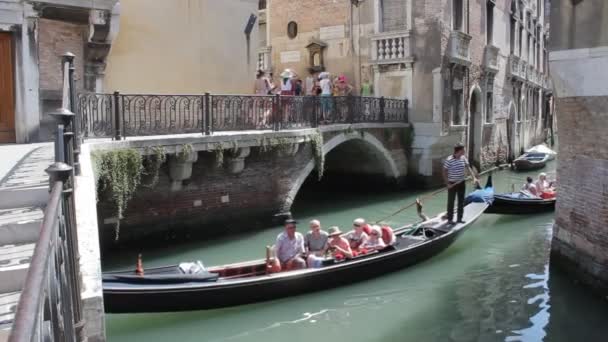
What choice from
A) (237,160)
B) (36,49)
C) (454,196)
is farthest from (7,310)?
(454,196)

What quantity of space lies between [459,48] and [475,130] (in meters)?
3.67

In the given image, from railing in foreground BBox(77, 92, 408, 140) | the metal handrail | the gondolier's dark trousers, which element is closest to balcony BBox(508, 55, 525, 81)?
railing in foreground BBox(77, 92, 408, 140)

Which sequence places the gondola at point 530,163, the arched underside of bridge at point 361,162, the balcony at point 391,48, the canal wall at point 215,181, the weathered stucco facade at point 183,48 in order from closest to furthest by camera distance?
the canal wall at point 215,181 → the weathered stucco facade at point 183,48 → the arched underside of bridge at point 361,162 → the balcony at point 391,48 → the gondola at point 530,163

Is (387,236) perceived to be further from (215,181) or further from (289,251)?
(215,181)

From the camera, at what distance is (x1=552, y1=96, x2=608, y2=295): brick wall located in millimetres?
6395

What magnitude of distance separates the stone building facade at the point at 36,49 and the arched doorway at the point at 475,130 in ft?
41.7

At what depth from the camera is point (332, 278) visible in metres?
7.22

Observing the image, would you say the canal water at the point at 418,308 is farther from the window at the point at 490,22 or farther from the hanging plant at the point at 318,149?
the window at the point at 490,22

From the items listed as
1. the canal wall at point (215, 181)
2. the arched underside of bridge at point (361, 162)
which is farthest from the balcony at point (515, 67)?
→ the canal wall at point (215, 181)

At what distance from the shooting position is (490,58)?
60.9 ft

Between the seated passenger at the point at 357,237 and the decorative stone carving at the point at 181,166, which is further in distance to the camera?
the decorative stone carving at the point at 181,166

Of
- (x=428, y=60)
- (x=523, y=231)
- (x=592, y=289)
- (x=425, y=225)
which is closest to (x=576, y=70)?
(x=592, y=289)

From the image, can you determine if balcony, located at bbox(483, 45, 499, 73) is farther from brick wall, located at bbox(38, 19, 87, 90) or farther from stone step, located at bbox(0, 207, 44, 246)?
stone step, located at bbox(0, 207, 44, 246)

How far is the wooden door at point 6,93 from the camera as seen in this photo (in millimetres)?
7926
